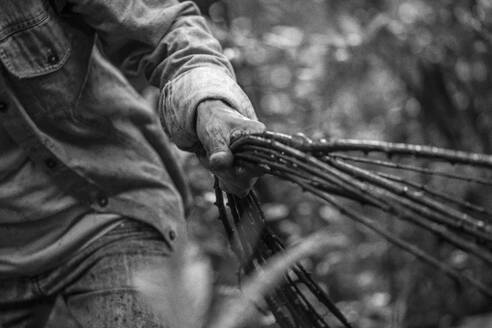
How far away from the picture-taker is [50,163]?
5.86ft

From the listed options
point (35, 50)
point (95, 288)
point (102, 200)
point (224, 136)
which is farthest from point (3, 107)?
point (224, 136)

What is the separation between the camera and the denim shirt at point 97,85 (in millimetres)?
1688

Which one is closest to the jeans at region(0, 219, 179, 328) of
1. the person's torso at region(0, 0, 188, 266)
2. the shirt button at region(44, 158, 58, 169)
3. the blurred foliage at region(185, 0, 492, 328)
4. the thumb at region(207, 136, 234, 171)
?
the person's torso at region(0, 0, 188, 266)

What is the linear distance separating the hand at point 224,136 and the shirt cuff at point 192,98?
18 mm

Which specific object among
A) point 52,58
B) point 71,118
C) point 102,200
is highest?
point 52,58

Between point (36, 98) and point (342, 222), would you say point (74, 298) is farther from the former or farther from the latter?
point (342, 222)

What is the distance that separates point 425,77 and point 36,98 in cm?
224

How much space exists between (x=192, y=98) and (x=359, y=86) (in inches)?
103

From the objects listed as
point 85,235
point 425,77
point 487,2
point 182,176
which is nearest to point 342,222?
point 425,77

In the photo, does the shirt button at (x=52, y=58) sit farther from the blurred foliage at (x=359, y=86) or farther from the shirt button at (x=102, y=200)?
the blurred foliage at (x=359, y=86)

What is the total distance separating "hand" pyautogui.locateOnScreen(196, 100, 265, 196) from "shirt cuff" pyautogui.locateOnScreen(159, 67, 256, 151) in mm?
18

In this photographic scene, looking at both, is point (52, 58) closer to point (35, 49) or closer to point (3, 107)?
point (35, 49)

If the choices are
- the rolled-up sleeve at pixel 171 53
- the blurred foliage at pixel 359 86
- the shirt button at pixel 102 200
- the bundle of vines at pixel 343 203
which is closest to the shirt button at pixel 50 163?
the shirt button at pixel 102 200

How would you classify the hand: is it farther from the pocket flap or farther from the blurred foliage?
the blurred foliage
